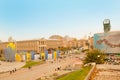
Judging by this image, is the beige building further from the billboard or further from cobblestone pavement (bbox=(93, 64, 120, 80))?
cobblestone pavement (bbox=(93, 64, 120, 80))

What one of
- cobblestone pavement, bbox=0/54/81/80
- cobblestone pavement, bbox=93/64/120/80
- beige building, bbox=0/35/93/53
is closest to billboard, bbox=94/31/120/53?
cobblestone pavement, bbox=0/54/81/80

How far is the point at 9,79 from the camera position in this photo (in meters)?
36.2

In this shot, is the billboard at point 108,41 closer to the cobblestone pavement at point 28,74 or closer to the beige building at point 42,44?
the cobblestone pavement at point 28,74

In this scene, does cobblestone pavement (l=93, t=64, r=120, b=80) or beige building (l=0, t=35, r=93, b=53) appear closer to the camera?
cobblestone pavement (l=93, t=64, r=120, b=80)

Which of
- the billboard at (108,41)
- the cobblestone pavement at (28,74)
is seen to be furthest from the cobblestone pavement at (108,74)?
the billboard at (108,41)

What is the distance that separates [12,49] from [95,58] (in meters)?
49.6

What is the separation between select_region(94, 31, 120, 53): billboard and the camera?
66.1m

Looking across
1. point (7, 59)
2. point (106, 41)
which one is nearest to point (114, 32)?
point (106, 41)

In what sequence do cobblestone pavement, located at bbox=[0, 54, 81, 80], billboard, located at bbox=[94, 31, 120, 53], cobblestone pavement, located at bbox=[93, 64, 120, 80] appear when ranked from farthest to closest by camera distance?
billboard, located at bbox=[94, 31, 120, 53] → cobblestone pavement, located at bbox=[0, 54, 81, 80] → cobblestone pavement, located at bbox=[93, 64, 120, 80]

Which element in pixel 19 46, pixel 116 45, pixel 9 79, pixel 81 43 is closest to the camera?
pixel 9 79

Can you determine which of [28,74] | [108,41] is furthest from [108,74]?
[108,41]

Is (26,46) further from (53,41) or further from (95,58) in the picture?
(95,58)

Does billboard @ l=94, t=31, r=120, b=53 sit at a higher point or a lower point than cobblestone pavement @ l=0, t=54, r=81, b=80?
higher

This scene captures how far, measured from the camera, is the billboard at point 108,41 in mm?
66125
